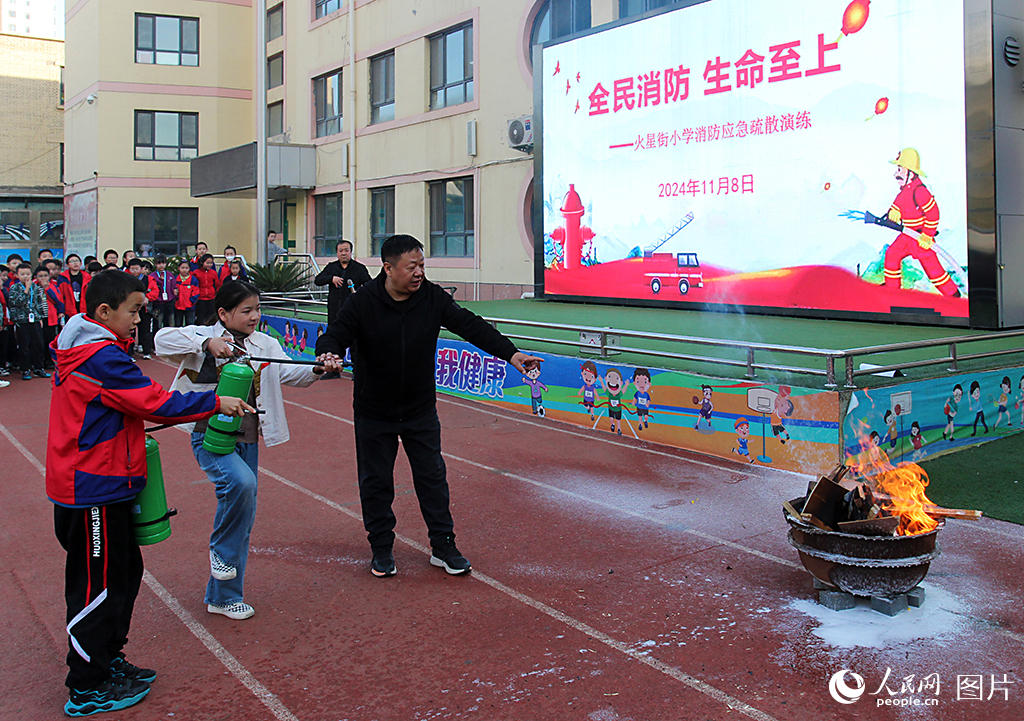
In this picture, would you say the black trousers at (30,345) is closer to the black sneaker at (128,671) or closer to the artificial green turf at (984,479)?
the black sneaker at (128,671)

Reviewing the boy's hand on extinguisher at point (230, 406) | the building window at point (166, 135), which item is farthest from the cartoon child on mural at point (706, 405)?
the building window at point (166, 135)

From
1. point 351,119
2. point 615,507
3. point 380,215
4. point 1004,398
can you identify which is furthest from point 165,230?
point 1004,398

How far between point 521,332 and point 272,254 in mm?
14193

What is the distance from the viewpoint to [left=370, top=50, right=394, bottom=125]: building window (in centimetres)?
2628

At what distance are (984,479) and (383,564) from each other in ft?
17.8

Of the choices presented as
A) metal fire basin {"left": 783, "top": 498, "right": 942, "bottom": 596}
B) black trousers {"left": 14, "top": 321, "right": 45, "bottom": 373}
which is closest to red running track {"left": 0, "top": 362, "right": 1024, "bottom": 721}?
metal fire basin {"left": 783, "top": 498, "right": 942, "bottom": 596}

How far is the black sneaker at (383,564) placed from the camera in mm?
5746

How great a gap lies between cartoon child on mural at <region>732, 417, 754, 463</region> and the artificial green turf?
1609mm

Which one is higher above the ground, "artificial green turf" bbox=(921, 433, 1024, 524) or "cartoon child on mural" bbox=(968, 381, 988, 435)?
"cartoon child on mural" bbox=(968, 381, 988, 435)

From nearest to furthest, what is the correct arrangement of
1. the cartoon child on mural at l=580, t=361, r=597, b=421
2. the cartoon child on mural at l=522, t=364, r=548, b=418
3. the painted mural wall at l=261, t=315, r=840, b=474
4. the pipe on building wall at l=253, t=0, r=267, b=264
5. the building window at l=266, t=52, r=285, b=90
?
the painted mural wall at l=261, t=315, r=840, b=474
the cartoon child on mural at l=580, t=361, r=597, b=421
the cartoon child on mural at l=522, t=364, r=548, b=418
the pipe on building wall at l=253, t=0, r=267, b=264
the building window at l=266, t=52, r=285, b=90

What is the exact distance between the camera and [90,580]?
398cm

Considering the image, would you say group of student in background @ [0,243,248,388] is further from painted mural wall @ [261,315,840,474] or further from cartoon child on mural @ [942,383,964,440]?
cartoon child on mural @ [942,383,964,440]

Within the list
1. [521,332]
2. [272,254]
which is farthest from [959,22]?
[272,254]

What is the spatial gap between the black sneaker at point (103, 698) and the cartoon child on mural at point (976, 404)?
8.08 metres
